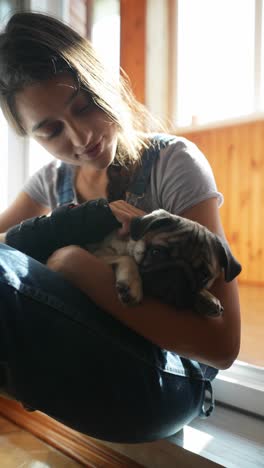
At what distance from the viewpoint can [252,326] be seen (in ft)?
8.23

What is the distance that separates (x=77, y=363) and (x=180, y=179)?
2.17 ft

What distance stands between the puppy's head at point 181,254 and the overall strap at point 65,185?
0.59 metres

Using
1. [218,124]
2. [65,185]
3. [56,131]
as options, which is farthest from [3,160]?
[218,124]

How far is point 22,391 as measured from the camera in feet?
3.08

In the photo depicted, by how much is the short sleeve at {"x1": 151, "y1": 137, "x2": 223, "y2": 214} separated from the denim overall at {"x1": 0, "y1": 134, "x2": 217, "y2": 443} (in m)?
0.46

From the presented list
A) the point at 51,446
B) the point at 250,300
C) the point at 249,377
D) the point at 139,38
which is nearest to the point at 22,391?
the point at 51,446

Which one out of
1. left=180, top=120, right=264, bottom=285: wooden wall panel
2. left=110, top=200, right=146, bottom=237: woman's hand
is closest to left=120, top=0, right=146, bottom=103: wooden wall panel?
left=180, top=120, right=264, bottom=285: wooden wall panel

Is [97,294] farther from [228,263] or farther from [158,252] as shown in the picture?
[228,263]

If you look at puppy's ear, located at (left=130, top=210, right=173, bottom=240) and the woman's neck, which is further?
the woman's neck

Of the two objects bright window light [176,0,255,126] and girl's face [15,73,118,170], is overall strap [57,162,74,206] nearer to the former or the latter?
girl's face [15,73,118,170]

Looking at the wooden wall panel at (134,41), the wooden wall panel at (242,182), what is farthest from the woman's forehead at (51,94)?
the wooden wall panel at (242,182)

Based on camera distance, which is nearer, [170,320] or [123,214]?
[170,320]

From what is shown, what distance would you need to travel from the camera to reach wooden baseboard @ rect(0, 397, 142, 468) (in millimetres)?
1363

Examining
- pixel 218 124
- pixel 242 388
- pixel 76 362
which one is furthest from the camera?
pixel 218 124
